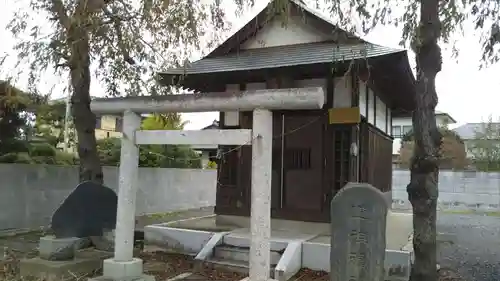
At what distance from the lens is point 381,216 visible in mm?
4625

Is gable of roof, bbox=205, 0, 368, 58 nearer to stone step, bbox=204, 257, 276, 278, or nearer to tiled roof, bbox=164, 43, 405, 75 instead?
tiled roof, bbox=164, 43, 405, 75

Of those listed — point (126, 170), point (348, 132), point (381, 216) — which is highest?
point (348, 132)

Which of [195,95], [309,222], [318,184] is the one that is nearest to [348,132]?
[318,184]

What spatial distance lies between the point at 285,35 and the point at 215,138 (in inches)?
224

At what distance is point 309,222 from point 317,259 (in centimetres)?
183

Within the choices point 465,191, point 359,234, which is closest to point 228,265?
→ point 359,234

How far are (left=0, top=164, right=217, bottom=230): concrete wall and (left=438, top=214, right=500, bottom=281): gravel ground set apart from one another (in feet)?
32.3

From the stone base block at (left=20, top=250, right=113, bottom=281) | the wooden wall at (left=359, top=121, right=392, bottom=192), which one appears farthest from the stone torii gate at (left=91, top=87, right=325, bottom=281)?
the wooden wall at (left=359, top=121, right=392, bottom=192)

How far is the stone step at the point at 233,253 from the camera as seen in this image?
790 centimetres

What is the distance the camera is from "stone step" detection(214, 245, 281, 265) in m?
7.90

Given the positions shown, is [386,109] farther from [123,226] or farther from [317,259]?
[123,226]

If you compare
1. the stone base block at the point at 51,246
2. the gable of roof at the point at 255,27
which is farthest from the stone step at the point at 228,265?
the gable of roof at the point at 255,27

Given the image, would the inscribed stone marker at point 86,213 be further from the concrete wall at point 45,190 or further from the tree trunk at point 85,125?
the concrete wall at point 45,190

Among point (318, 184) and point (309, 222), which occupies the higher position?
point (318, 184)
